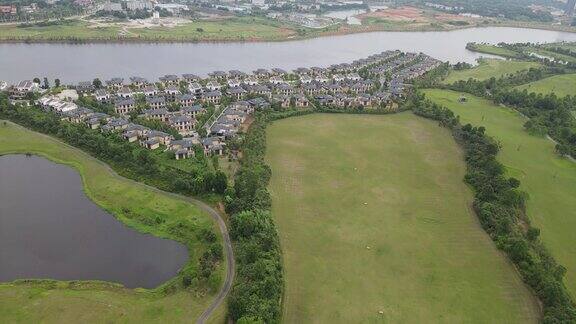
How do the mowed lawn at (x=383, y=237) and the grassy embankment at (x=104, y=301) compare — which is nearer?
the grassy embankment at (x=104, y=301)

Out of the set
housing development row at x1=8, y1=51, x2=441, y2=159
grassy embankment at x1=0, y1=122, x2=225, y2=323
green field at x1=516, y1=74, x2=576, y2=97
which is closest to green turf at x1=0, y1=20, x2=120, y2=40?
housing development row at x1=8, y1=51, x2=441, y2=159

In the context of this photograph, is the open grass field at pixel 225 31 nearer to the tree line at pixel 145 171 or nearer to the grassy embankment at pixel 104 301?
the tree line at pixel 145 171

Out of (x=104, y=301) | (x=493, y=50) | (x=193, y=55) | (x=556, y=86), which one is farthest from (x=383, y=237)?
(x=493, y=50)

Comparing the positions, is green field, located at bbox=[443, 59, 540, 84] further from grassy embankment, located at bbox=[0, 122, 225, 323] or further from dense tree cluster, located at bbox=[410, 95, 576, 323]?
grassy embankment, located at bbox=[0, 122, 225, 323]

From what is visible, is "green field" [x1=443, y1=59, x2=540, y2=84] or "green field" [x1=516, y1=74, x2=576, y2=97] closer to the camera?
"green field" [x1=516, y1=74, x2=576, y2=97]

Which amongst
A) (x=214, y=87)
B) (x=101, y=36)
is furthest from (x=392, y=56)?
(x=101, y=36)

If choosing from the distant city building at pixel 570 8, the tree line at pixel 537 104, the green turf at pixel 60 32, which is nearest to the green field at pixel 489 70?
the tree line at pixel 537 104
